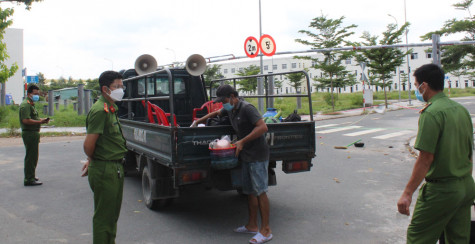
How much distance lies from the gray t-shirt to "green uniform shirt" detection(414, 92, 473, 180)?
6.58ft

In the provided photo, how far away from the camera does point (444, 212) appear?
2607 mm

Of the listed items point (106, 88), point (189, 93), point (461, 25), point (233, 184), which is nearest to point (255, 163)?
point (233, 184)

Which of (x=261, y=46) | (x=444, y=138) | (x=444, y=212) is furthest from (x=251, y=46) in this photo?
(x=444, y=212)

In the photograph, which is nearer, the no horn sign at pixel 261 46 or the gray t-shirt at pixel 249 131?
the gray t-shirt at pixel 249 131

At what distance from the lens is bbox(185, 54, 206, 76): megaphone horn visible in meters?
6.25

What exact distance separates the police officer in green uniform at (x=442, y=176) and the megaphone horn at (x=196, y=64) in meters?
4.19

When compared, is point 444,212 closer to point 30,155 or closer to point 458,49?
point 30,155

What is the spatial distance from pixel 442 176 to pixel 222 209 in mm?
3591

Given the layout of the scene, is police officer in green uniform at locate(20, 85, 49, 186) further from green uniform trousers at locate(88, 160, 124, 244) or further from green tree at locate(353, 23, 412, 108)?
green tree at locate(353, 23, 412, 108)

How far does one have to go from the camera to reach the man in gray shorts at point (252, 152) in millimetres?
4309

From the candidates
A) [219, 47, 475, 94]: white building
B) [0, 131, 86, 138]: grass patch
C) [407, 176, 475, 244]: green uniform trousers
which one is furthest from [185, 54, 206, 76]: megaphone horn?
[219, 47, 475, 94]: white building

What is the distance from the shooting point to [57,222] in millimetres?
5102

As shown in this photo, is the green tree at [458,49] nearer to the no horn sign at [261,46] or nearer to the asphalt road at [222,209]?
the no horn sign at [261,46]

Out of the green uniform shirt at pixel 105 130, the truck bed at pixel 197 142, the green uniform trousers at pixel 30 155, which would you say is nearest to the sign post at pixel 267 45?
the green uniform trousers at pixel 30 155
